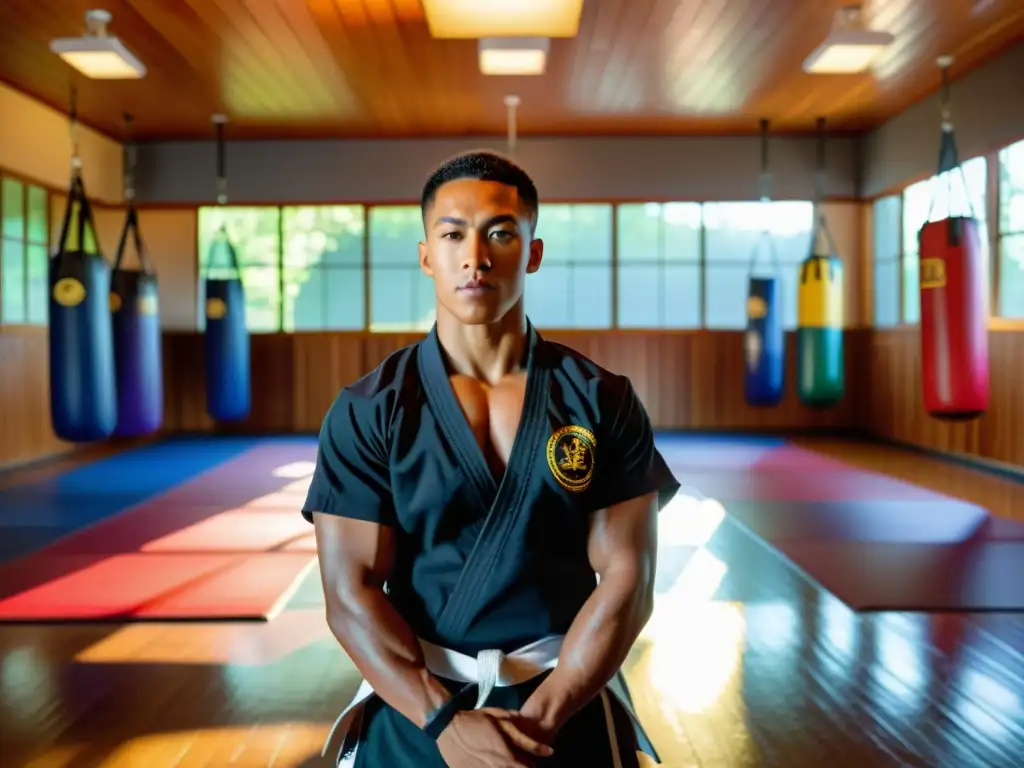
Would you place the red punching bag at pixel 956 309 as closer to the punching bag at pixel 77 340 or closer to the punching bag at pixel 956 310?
A: the punching bag at pixel 956 310

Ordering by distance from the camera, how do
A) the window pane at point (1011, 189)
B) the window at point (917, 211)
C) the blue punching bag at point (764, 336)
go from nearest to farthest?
the window pane at point (1011, 189)
the window at point (917, 211)
the blue punching bag at point (764, 336)

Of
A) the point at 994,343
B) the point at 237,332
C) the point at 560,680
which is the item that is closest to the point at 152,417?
the point at 237,332

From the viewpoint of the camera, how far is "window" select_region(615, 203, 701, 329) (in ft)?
29.8

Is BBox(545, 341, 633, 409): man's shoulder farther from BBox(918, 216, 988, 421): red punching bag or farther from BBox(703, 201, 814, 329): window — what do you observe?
BBox(703, 201, 814, 329): window

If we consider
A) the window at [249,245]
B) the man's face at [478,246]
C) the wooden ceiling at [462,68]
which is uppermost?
the wooden ceiling at [462,68]

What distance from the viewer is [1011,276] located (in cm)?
631

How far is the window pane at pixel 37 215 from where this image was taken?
7.24m

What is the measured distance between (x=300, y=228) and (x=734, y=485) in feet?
16.4

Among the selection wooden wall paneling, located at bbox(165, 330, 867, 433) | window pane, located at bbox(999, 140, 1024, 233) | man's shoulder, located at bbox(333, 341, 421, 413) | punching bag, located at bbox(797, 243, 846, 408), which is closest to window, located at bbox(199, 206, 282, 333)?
wooden wall paneling, located at bbox(165, 330, 867, 433)

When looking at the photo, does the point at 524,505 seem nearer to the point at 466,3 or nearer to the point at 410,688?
the point at 410,688

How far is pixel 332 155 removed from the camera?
8.87 metres

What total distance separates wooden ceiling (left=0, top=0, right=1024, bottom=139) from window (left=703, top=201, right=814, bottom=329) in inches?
32.3

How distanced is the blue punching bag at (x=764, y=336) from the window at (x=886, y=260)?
1410mm

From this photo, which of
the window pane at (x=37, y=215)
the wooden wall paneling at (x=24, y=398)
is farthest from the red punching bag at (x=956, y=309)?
the window pane at (x=37, y=215)
